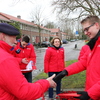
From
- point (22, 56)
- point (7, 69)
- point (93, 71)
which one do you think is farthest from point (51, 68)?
point (7, 69)

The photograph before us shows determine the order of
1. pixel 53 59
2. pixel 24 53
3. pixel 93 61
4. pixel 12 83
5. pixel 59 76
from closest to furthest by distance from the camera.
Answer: pixel 12 83
pixel 93 61
pixel 59 76
pixel 24 53
pixel 53 59

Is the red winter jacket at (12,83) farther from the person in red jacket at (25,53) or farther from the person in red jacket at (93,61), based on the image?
the person in red jacket at (25,53)

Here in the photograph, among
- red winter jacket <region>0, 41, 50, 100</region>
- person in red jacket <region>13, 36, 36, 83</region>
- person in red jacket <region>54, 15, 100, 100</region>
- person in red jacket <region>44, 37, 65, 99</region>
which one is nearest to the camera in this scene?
red winter jacket <region>0, 41, 50, 100</region>

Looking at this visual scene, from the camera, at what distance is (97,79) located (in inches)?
73.8

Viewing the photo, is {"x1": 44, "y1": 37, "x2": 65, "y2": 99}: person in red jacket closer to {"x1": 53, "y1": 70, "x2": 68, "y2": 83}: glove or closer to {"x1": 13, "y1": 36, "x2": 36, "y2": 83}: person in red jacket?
{"x1": 13, "y1": 36, "x2": 36, "y2": 83}: person in red jacket

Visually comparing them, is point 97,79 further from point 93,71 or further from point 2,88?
point 2,88

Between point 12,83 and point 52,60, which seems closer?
point 12,83

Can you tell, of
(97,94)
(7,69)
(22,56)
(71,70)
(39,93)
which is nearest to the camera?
(7,69)

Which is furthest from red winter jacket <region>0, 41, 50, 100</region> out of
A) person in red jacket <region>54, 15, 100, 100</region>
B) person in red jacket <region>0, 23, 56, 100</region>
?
person in red jacket <region>54, 15, 100, 100</region>

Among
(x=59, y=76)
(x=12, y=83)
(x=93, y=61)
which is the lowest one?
(x=59, y=76)

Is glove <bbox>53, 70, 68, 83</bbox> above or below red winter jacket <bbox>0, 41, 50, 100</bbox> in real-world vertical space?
below

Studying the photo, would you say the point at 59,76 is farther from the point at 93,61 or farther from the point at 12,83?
the point at 12,83

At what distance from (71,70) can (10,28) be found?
57.9 inches

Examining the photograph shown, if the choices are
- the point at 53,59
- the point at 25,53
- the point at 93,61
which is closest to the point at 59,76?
the point at 93,61
